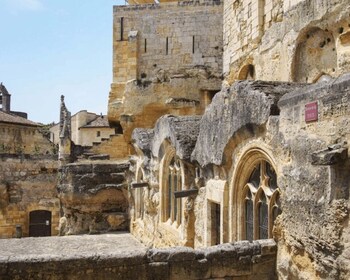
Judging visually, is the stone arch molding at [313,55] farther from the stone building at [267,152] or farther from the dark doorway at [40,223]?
the dark doorway at [40,223]

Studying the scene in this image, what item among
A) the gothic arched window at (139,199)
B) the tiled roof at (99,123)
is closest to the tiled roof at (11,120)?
the tiled roof at (99,123)

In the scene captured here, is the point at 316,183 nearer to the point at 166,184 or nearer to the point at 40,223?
the point at 166,184

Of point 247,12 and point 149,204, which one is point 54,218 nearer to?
point 149,204

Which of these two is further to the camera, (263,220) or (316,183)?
(263,220)

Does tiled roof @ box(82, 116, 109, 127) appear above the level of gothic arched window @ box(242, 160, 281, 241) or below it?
above

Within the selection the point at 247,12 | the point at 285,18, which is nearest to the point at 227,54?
the point at 247,12

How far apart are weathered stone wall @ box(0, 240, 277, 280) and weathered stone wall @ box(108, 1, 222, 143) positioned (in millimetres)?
14179

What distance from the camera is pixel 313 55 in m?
10.9

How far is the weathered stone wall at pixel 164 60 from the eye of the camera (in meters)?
Answer: 19.5

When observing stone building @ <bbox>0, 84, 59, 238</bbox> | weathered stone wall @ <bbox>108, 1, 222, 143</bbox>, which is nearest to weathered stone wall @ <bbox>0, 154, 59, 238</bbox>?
stone building @ <bbox>0, 84, 59, 238</bbox>

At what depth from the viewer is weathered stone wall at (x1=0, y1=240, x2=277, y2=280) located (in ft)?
15.1

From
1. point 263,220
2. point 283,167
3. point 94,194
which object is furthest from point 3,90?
point 283,167

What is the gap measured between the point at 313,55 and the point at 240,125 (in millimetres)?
6003

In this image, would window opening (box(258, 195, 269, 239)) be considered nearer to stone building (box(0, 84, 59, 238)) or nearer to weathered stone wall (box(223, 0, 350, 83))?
weathered stone wall (box(223, 0, 350, 83))
